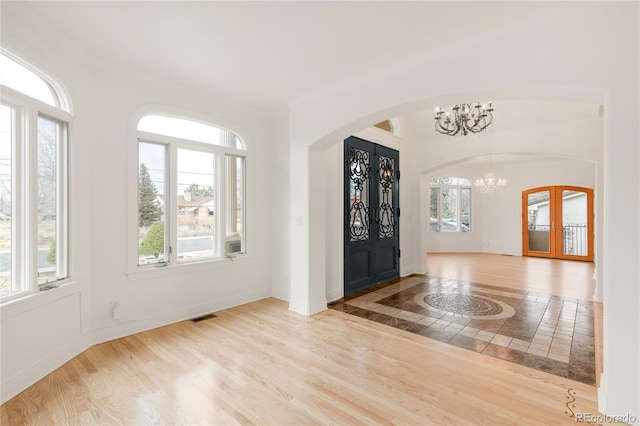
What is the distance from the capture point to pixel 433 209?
1077 centimetres

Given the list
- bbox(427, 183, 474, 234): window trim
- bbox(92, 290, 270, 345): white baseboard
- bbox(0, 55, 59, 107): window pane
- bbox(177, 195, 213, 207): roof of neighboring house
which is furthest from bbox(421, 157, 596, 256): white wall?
bbox(0, 55, 59, 107): window pane

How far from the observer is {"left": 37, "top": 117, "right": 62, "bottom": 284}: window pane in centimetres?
273

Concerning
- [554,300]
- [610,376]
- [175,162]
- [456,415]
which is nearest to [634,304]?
[610,376]

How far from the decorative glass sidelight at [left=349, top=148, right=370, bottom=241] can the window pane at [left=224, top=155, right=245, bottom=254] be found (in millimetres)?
1790

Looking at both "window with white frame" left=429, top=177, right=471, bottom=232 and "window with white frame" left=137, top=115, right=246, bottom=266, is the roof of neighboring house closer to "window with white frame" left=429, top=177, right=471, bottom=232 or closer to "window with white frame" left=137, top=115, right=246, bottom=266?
"window with white frame" left=137, top=115, right=246, bottom=266

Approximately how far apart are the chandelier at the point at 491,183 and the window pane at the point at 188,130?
7.38 meters

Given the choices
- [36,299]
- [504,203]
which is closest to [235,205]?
[36,299]

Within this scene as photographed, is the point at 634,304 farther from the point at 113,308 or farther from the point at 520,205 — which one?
the point at 520,205

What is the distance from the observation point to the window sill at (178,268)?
3.54m

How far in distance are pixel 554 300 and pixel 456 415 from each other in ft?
12.6

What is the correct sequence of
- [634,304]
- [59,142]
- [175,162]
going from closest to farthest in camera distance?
1. [634,304]
2. [59,142]
3. [175,162]

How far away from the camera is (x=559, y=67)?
2.39 m

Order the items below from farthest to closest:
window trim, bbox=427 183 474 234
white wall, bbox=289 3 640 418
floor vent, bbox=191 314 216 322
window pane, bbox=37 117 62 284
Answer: window trim, bbox=427 183 474 234
floor vent, bbox=191 314 216 322
window pane, bbox=37 117 62 284
white wall, bbox=289 3 640 418

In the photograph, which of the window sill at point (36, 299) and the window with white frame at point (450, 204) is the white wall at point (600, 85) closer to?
the window sill at point (36, 299)
